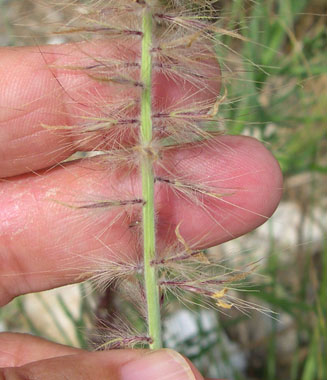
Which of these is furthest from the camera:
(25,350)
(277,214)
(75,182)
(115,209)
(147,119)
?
(277,214)

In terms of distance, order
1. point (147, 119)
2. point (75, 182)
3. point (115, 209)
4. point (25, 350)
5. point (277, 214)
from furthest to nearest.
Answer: point (277, 214) < point (25, 350) < point (75, 182) < point (115, 209) < point (147, 119)

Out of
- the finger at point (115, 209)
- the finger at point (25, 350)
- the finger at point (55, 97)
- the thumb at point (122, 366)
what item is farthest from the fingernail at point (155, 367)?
the finger at point (55, 97)

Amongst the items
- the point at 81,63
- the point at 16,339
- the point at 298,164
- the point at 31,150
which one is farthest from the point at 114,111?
the point at 298,164

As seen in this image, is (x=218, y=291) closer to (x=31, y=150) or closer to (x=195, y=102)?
(x=195, y=102)

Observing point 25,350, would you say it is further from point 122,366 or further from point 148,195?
point 148,195

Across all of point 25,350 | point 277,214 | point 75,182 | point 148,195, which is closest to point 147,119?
point 148,195

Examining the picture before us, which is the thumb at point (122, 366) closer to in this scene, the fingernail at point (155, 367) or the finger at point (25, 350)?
the fingernail at point (155, 367)

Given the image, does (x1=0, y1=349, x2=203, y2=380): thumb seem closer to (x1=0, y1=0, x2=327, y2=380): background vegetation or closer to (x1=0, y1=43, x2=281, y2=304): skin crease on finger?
(x1=0, y1=43, x2=281, y2=304): skin crease on finger
